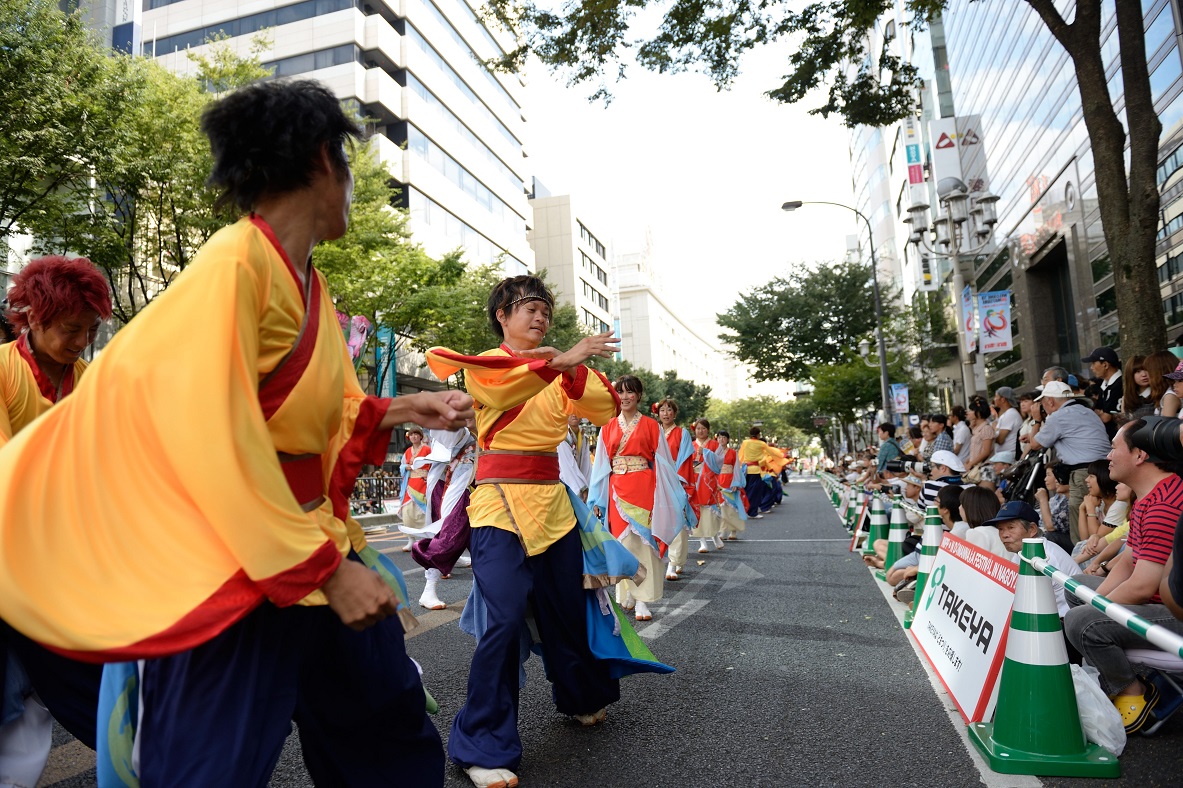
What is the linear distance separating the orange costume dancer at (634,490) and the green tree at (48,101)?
11.7 m

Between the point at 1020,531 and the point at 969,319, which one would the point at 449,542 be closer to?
the point at 1020,531

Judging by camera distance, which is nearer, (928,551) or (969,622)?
(969,622)

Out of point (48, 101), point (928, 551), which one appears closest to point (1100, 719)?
point (928, 551)

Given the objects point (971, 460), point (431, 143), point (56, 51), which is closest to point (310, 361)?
point (971, 460)

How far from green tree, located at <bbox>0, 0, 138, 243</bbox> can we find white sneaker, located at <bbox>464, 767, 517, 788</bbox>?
14.4 meters

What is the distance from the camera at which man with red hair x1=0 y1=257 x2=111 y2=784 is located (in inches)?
91.5

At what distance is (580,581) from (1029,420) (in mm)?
6531

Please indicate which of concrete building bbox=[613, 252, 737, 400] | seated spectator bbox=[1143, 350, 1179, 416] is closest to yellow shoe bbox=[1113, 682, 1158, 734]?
seated spectator bbox=[1143, 350, 1179, 416]

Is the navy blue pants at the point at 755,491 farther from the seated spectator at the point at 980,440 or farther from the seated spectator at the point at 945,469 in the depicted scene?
the seated spectator at the point at 945,469

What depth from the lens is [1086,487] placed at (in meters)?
6.78

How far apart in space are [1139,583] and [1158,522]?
259mm

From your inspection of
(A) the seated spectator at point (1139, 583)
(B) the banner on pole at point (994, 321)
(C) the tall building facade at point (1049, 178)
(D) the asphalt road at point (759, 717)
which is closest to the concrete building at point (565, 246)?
(C) the tall building facade at point (1049, 178)

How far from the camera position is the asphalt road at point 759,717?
3121 mm

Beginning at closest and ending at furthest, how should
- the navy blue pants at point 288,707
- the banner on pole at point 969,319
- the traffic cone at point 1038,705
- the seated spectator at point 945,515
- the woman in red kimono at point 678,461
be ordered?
the navy blue pants at point 288,707 → the traffic cone at point 1038,705 → the seated spectator at point 945,515 → the woman in red kimono at point 678,461 → the banner on pole at point 969,319
